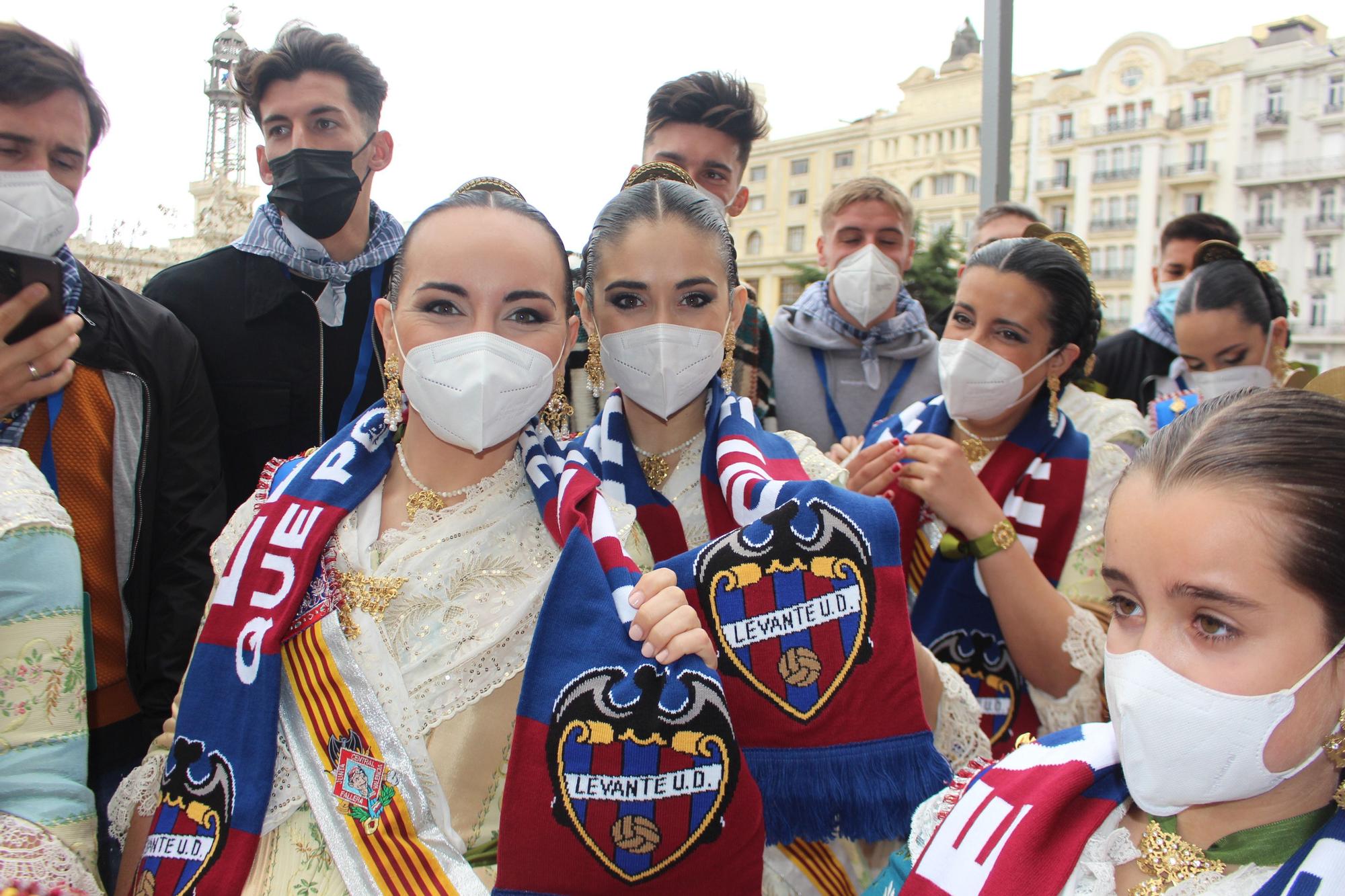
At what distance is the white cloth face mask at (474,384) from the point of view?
199 cm

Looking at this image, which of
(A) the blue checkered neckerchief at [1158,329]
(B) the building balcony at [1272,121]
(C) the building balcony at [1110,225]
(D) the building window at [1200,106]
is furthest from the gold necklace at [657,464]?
(D) the building window at [1200,106]

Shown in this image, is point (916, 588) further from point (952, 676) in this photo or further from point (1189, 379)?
point (1189, 379)

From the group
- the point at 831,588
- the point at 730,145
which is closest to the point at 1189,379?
the point at 730,145

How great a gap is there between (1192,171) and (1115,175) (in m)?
2.87

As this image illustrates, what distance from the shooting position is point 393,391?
2.17 metres

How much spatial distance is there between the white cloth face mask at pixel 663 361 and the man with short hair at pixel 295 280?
1182mm

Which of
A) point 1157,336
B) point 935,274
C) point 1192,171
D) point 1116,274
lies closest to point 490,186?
point 1157,336

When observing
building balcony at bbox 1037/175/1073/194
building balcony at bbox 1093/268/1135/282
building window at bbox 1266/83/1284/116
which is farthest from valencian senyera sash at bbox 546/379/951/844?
building balcony at bbox 1037/175/1073/194

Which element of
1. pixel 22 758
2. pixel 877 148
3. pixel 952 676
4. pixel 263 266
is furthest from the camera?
pixel 877 148

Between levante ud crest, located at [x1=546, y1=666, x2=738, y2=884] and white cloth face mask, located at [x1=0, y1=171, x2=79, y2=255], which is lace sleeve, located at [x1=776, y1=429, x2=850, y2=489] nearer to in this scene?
levante ud crest, located at [x1=546, y1=666, x2=738, y2=884]

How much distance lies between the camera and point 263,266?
10.3 feet

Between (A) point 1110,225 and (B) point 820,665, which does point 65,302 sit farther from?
(A) point 1110,225

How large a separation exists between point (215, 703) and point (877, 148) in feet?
158

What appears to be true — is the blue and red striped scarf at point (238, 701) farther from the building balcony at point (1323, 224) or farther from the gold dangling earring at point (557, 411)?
the building balcony at point (1323, 224)
